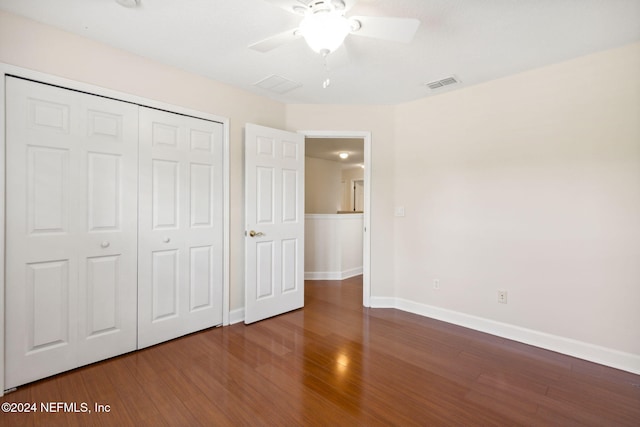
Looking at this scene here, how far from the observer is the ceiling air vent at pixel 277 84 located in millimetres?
2863

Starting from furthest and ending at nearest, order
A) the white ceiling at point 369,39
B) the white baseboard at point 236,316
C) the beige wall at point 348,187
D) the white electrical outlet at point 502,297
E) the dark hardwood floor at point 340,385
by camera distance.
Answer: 1. the beige wall at point 348,187
2. the white baseboard at point 236,316
3. the white electrical outlet at point 502,297
4. the white ceiling at point 369,39
5. the dark hardwood floor at point 340,385

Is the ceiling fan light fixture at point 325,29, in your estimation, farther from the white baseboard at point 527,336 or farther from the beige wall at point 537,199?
the white baseboard at point 527,336

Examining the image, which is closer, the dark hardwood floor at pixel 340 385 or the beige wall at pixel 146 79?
the dark hardwood floor at pixel 340 385

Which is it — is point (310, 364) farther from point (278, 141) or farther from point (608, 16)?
point (608, 16)

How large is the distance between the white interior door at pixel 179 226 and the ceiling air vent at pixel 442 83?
214 cm

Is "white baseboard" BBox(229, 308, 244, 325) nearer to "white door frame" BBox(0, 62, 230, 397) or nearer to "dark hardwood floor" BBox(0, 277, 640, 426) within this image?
"white door frame" BBox(0, 62, 230, 397)

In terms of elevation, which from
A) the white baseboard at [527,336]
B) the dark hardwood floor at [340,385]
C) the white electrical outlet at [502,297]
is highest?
the white electrical outlet at [502,297]

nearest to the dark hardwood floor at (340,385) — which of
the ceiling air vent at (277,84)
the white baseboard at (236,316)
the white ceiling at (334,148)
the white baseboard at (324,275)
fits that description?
the white baseboard at (236,316)

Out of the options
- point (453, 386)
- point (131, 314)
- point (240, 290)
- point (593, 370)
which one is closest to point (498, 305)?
point (593, 370)

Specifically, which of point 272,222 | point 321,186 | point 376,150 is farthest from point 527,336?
point 321,186

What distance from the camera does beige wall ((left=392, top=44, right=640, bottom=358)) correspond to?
227 cm

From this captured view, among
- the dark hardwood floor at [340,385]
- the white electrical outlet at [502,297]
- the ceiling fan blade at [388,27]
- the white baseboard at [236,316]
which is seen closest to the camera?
the ceiling fan blade at [388,27]

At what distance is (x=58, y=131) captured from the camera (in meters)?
2.08

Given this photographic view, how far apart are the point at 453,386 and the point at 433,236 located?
163cm
